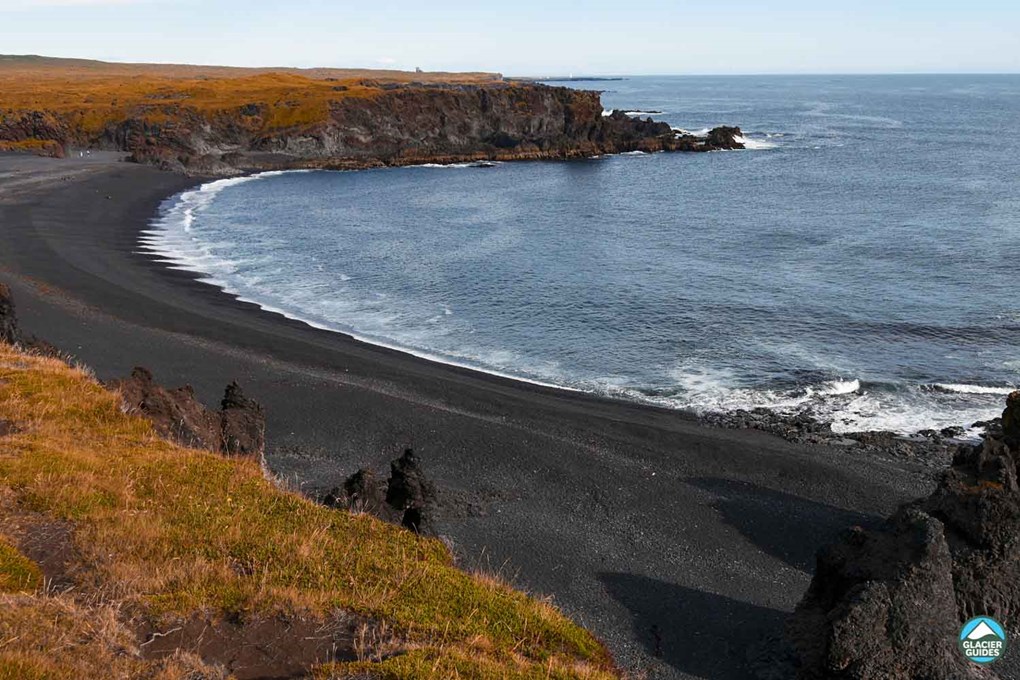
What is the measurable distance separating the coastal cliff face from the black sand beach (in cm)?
7617

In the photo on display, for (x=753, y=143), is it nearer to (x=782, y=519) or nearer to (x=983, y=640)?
(x=782, y=519)

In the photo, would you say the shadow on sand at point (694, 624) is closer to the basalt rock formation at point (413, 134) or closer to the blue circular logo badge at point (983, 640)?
the blue circular logo badge at point (983, 640)

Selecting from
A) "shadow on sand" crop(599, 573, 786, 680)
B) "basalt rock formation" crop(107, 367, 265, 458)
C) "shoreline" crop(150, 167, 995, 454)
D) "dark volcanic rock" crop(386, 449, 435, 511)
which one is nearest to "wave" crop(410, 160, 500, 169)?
"shoreline" crop(150, 167, 995, 454)

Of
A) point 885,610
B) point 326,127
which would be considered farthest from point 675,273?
point 326,127

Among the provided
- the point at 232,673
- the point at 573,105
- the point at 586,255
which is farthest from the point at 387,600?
the point at 573,105

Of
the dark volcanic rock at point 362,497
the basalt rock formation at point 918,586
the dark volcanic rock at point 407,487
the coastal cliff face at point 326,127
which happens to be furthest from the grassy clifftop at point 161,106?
the basalt rock formation at point 918,586

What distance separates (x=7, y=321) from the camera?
94.7 feet

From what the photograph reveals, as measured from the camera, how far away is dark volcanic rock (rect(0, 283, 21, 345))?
28.2 m

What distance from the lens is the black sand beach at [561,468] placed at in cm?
1766

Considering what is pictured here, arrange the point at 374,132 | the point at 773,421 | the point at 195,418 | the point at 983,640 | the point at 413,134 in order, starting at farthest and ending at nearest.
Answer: the point at 413,134
the point at 374,132
the point at 773,421
the point at 195,418
the point at 983,640

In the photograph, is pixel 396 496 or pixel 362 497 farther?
pixel 396 496

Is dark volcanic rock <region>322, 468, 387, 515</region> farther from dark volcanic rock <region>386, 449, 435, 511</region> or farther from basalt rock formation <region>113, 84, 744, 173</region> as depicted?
basalt rock formation <region>113, 84, 744, 173</region>

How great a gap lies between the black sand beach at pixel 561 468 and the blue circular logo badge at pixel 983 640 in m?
3.44

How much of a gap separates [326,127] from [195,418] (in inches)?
4254
